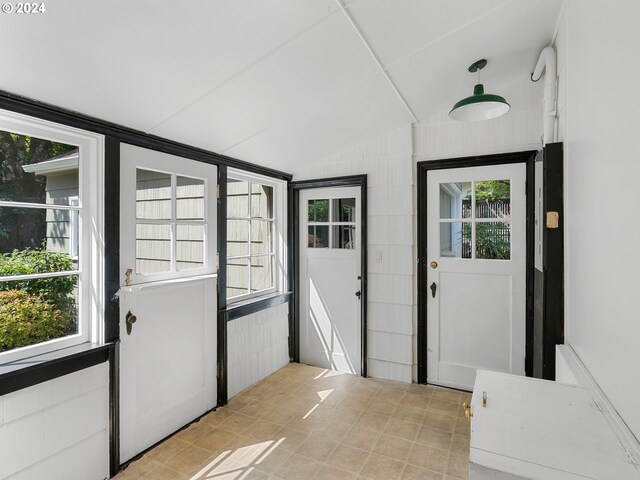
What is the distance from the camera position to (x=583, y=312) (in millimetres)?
1570

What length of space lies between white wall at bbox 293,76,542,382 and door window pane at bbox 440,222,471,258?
0.90 feet

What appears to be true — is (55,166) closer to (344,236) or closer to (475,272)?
(344,236)

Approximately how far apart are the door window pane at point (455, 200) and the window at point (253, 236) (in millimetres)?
1680

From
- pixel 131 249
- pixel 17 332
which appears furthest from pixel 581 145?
pixel 17 332

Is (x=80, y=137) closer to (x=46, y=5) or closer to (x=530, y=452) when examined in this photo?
(x=46, y=5)

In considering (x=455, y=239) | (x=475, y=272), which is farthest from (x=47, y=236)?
(x=475, y=272)

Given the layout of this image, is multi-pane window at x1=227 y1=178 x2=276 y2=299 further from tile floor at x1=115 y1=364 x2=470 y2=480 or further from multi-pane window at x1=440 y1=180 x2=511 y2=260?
multi-pane window at x1=440 y1=180 x2=511 y2=260

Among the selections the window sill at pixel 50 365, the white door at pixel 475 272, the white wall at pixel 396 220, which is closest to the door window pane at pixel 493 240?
the white door at pixel 475 272

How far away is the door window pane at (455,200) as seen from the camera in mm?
3141

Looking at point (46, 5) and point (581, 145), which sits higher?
point (46, 5)

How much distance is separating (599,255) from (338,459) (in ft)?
6.27

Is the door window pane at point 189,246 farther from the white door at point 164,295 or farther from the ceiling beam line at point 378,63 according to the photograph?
the ceiling beam line at point 378,63

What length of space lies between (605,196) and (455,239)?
76.7 inches

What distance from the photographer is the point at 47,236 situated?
1.89 m
